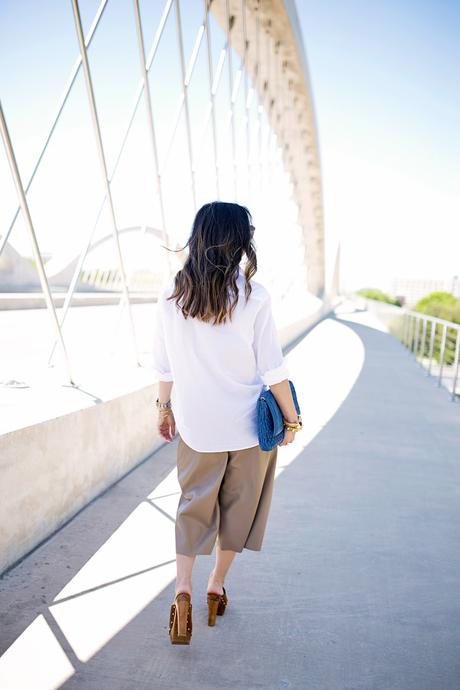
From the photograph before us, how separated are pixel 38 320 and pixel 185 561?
10.5 metres

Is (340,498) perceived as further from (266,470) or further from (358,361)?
(358,361)

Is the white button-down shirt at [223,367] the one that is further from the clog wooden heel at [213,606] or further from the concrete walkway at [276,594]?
the concrete walkway at [276,594]

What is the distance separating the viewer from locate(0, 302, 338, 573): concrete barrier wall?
2.48 metres

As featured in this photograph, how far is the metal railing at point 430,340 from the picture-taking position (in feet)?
25.1

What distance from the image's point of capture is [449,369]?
9.66 m

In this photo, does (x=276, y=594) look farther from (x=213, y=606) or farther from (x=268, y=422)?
(x=268, y=422)

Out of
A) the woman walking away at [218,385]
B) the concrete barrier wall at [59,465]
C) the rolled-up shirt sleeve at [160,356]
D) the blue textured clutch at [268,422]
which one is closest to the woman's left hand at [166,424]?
the woman walking away at [218,385]

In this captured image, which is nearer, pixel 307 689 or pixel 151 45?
pixel 307 689

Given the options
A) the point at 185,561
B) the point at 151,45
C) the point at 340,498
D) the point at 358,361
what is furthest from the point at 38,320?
the point at 185,561

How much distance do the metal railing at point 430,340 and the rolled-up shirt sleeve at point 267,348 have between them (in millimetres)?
5440

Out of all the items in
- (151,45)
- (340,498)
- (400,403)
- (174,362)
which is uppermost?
(151,45)

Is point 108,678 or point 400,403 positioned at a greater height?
point 108,678

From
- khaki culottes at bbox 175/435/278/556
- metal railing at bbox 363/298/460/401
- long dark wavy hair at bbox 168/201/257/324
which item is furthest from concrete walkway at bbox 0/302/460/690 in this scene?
metal railing at bbox 363/298/460/401

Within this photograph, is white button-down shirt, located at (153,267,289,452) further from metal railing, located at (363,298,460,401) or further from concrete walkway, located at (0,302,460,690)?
metal railing, located at (363,298,460,401)
